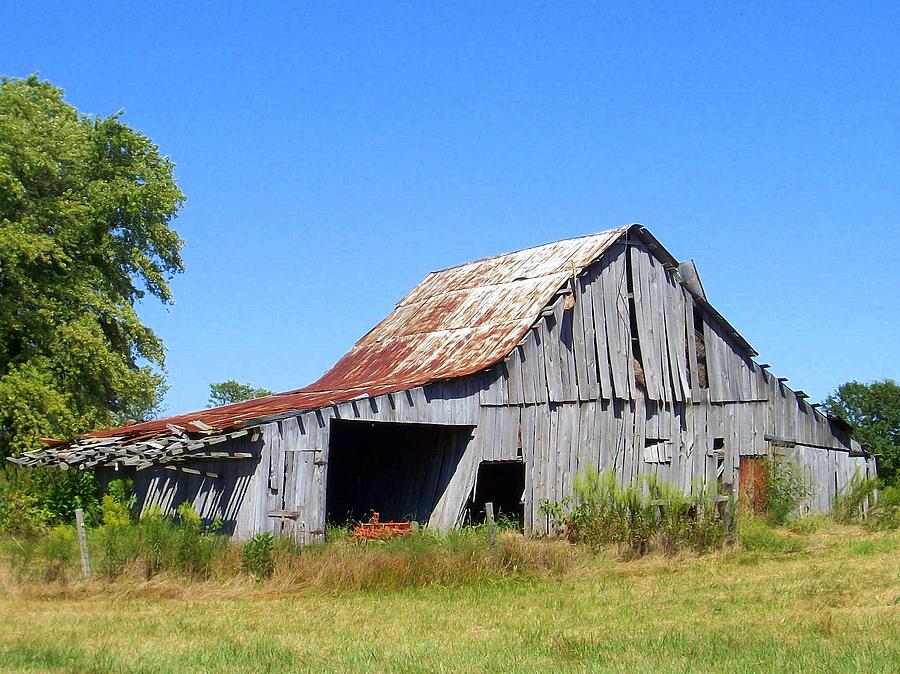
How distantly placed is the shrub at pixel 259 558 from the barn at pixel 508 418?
186 cm

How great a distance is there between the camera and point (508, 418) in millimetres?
19141

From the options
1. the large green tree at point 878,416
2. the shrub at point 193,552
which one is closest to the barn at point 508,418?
the shrub at point 193,552

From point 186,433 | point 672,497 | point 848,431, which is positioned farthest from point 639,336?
point 186,433

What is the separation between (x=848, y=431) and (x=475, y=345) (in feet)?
33.9

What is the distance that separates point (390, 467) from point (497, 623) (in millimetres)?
9503

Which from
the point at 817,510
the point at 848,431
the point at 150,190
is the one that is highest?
the point at 150,190

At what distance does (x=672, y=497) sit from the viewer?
17250 mm

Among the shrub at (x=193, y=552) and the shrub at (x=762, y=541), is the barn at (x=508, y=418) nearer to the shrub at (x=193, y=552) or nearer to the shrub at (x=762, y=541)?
the shrub at (x=193, y=552)

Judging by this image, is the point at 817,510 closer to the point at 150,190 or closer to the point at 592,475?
the point at 592,475

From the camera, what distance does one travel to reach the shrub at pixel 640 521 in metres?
16.8

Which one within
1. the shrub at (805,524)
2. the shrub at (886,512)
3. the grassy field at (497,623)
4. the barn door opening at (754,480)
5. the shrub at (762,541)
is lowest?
the grassy field at (497,623)

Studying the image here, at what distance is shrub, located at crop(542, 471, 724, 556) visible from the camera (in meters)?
16.8

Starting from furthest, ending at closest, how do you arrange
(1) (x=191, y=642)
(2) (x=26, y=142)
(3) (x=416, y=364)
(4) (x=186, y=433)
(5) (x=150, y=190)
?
1. (5) (x=150, y=190)
2. (2) (x=26, y=142)
3. (3) (x=416, y=364)
4. (4) (x=186, y=433)
5. (1) (x=191, y=642)

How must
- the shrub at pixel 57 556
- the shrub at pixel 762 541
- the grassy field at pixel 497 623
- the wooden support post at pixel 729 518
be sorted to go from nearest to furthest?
the grassy field at pixel 497 623
the shrub at pixel 57 556
the wooden support post at pixel 729 518
the shrub at pixel 762 541
